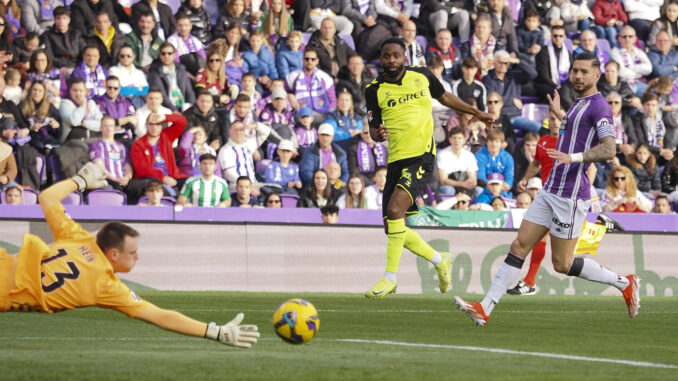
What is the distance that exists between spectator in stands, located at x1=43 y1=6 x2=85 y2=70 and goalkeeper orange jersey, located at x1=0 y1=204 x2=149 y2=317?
12.3 metres

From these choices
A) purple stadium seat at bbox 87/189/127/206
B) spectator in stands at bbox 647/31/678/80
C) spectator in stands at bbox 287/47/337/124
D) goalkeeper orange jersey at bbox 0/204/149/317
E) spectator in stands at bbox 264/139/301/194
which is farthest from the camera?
spectator in stands at bbox 647/31/678/80

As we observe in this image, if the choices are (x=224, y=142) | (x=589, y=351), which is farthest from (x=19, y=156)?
(x=589, y=351)

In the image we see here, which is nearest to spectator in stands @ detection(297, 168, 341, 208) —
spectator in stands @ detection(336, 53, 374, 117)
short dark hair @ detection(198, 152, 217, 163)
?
short dark hair @ detection(198, 152, 217, 163)

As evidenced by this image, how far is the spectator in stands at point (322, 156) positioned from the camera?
18.6m

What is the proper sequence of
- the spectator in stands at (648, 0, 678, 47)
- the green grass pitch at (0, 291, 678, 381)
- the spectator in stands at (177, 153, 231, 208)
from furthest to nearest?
the spectator in stands at (648, 0, 678, 47) → the spectator in stands at (177, 153, 231, 208) → the green grass pitch at (0, 291, 678, 381)

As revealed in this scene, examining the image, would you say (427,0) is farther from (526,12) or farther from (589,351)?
(589,351)

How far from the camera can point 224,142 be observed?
1880 cm

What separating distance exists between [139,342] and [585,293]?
10763mm

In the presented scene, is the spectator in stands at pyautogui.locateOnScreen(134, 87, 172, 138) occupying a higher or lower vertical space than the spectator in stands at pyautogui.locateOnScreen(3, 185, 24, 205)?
higher

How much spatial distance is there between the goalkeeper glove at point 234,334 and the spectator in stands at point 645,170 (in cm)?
1521

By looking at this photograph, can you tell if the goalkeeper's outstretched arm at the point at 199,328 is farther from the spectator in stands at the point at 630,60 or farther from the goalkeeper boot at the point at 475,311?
the spectator in stands at the point at 630,60

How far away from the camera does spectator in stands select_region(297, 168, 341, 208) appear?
17828 mm

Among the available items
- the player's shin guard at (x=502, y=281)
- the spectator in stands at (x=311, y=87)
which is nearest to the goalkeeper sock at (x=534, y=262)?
the player's shin guard at (x=502, y=281)

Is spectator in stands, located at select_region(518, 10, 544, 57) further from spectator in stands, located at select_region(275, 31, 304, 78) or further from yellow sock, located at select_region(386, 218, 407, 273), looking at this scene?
yellow sock, located at select_region(386, 218, 407, 273)
